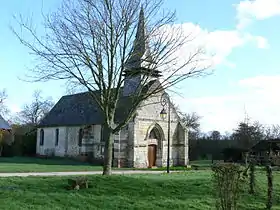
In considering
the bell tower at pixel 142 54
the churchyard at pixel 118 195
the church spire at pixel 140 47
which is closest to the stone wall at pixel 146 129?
the bell tower at pixel 142 54

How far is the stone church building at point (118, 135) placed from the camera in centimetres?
4212

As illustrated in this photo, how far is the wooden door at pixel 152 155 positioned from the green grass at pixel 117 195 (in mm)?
26661

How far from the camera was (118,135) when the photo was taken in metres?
42.6

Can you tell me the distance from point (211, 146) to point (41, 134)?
2540 centimetres

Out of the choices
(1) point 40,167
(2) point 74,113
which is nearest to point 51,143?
(2) point 74,113

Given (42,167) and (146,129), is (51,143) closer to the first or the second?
(146,129)

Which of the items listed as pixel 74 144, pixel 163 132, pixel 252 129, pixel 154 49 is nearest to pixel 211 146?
pixel 252 129

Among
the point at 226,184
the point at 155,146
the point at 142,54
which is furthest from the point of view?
the point at 155,146

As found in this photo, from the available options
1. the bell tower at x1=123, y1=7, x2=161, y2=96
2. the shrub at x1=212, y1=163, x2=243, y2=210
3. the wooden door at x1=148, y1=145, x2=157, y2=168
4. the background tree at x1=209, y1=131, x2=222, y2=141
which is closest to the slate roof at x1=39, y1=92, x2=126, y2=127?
the wooden door at x1=148, y1=145, x2=157, y2=168

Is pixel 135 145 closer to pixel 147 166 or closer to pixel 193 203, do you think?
pixel 147 166

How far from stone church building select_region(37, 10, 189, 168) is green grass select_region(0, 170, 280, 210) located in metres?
20.4

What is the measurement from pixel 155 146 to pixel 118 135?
496 cm

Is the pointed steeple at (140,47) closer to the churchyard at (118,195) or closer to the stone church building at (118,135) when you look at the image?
the churchyard at (118,195)

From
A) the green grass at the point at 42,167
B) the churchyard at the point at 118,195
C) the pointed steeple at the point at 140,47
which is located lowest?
the churchyard at the point at 118,195
